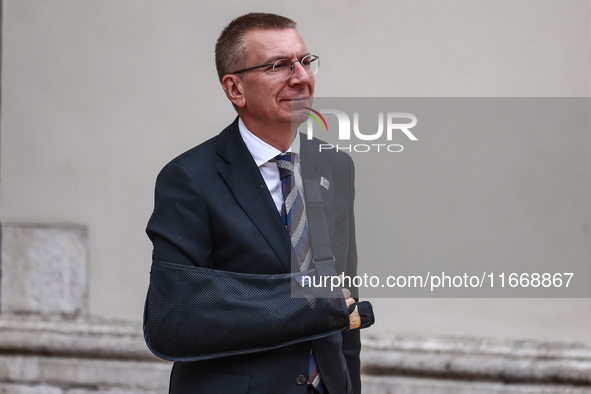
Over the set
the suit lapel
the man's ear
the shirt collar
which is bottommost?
the suit lapel

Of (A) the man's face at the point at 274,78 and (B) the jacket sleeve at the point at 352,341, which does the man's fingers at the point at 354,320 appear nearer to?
(B) the jacket sleeve at the point at 352,341

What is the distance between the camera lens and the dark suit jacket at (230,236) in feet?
6.72

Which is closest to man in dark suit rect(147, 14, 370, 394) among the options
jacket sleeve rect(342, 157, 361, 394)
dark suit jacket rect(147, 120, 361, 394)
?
dark suit jacket rect(147, 120, 361, 394)

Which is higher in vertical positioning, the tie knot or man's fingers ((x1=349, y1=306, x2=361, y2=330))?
the tie knot

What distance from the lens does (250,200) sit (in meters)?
2.11

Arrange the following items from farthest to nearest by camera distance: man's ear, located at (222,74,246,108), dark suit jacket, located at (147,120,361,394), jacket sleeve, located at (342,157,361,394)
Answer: jacket sleeve, located at (342,157,361,394)
man's ear, located at (222,74,246,108)
dark suit jacket, located at (147,120,361,394)

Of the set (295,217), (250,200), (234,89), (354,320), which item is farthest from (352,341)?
(234,89)

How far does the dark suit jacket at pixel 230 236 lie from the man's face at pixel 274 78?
135 mm

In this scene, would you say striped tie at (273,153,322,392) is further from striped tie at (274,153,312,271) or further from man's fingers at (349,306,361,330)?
man's fingers at (349,306,361,330)

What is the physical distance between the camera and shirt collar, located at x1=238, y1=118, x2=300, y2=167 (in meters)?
2.18

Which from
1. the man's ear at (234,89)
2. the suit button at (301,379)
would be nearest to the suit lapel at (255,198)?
the man's ear at (234,89)

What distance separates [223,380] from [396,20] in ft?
7.44

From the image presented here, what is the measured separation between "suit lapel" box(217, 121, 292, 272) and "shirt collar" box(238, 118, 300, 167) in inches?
1.1

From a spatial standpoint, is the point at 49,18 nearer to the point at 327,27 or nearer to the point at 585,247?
the point at 327,27
